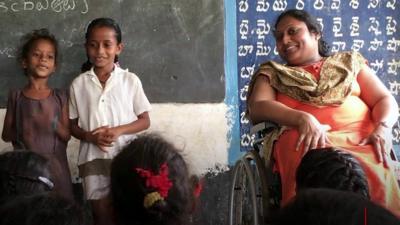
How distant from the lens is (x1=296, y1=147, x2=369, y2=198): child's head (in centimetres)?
143

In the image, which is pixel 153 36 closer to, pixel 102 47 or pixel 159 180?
pixel 102 47

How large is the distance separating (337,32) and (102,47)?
4.94ft

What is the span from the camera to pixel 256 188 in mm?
2232

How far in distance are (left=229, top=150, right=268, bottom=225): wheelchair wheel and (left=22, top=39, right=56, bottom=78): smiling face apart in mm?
1030

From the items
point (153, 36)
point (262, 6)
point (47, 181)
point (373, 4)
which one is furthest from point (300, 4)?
point (47, 181)

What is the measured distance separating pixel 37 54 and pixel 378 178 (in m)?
1.70

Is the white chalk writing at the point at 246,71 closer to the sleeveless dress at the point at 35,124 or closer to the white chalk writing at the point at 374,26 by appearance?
the white chalk writing at the point at 374,26

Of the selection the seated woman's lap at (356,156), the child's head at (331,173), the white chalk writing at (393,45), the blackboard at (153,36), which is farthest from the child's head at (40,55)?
the white chalk writing at (393,45)

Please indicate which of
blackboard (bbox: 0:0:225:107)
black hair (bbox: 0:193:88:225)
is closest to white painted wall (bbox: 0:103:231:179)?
blackboard (bbox: 0:0:225:107)

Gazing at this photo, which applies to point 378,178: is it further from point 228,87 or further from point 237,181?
point 228,87

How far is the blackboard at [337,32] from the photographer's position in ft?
11.0

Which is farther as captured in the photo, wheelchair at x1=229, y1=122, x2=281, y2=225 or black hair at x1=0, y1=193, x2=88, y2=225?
wheelchair at x1=229, y1=122, x2=281, y2=225

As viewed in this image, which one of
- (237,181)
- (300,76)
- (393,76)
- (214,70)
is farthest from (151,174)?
(393,76)

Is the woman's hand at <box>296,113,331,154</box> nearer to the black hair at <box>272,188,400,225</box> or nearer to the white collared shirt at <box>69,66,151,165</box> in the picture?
the white collared shirt at <box>69,66,151,165</box>
